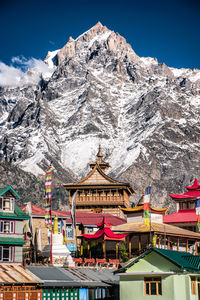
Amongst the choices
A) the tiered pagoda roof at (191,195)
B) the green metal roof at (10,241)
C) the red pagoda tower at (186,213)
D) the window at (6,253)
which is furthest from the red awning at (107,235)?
the tiered pagoda roof at (191,195)

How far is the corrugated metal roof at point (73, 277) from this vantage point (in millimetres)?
45188

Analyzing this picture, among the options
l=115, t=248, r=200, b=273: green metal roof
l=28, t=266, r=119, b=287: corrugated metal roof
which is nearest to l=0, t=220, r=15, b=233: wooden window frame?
l=28, t=266, r=119, b=287: corrugated metal roof

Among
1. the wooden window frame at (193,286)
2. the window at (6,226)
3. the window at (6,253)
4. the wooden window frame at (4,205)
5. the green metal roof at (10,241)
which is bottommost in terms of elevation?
the wooden window frame at (193,286)

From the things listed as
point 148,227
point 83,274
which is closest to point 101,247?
point 148,227

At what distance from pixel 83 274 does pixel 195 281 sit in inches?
508

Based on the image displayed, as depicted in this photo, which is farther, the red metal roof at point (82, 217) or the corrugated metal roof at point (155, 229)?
the red metal roof at point (82, 217)

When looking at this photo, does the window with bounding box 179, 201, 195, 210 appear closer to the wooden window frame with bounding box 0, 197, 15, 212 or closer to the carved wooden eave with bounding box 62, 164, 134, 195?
the carved wooden eave with bounding box 62, 164, 134, 195

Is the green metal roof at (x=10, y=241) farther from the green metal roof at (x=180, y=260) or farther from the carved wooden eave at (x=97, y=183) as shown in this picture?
the carved wooden eave at (x=97, y=183)

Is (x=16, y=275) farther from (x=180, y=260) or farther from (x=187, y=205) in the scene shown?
(x=187, y=205)

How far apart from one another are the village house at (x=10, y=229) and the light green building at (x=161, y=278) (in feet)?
38.6

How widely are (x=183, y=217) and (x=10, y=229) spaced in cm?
2934

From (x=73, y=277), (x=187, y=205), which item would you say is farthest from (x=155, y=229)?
(x=187, y=205)

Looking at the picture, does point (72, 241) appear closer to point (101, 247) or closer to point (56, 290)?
point (101, 247)

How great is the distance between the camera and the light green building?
38.3 meters
